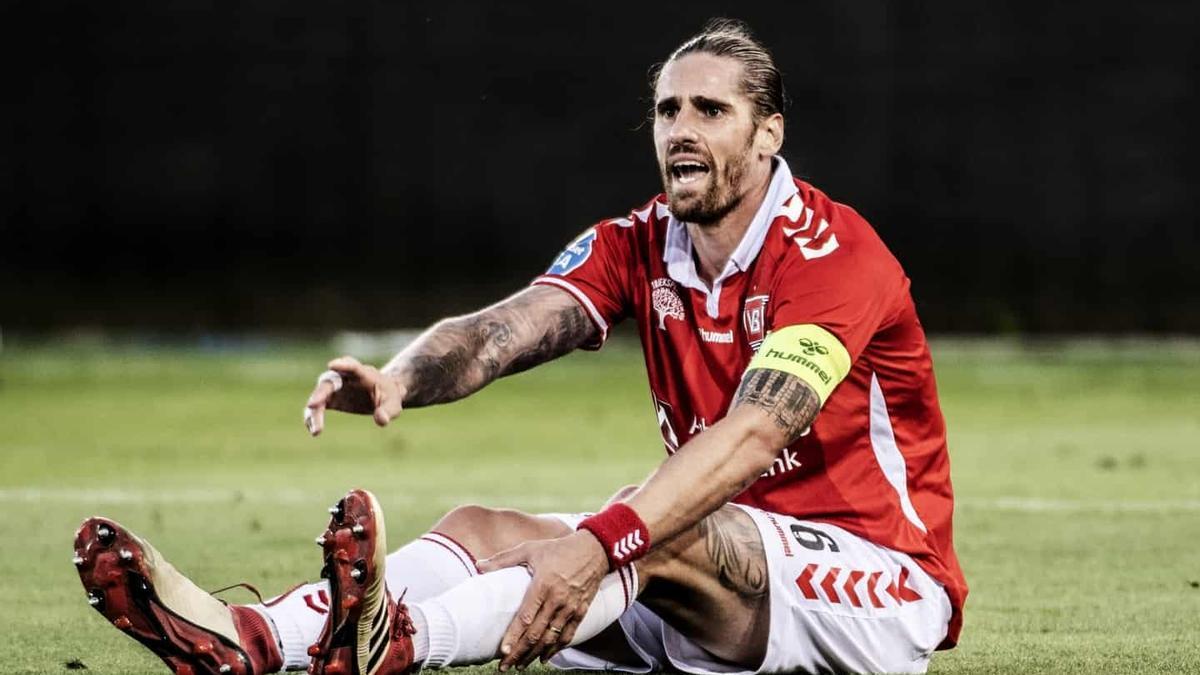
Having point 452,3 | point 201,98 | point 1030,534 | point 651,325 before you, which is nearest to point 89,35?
point 201,98

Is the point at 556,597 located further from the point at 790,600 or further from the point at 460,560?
the point at 790,600

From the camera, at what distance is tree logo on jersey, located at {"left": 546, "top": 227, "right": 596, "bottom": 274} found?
4348 millimetres

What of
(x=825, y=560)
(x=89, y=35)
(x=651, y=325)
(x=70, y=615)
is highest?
(x=89, y=35)

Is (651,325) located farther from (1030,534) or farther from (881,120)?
(881,120)

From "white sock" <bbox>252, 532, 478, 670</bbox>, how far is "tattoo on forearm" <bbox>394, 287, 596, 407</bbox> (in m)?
0.32

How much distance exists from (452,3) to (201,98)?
2.24 meters

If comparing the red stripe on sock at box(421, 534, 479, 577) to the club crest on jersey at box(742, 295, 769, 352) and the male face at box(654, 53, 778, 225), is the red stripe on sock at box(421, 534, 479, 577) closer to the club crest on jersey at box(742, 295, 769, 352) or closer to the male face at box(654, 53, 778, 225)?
the club crest on jersey at box(742, 295, 769, 352)

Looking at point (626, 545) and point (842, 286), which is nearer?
point (626, 545)

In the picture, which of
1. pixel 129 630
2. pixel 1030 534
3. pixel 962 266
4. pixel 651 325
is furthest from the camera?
pixel 962 266

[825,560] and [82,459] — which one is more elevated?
[825,560]

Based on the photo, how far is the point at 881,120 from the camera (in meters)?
15.0

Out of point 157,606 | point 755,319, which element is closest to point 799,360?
point 755,319

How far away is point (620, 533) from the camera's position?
3.36m

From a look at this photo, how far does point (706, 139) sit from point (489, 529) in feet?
3.14
